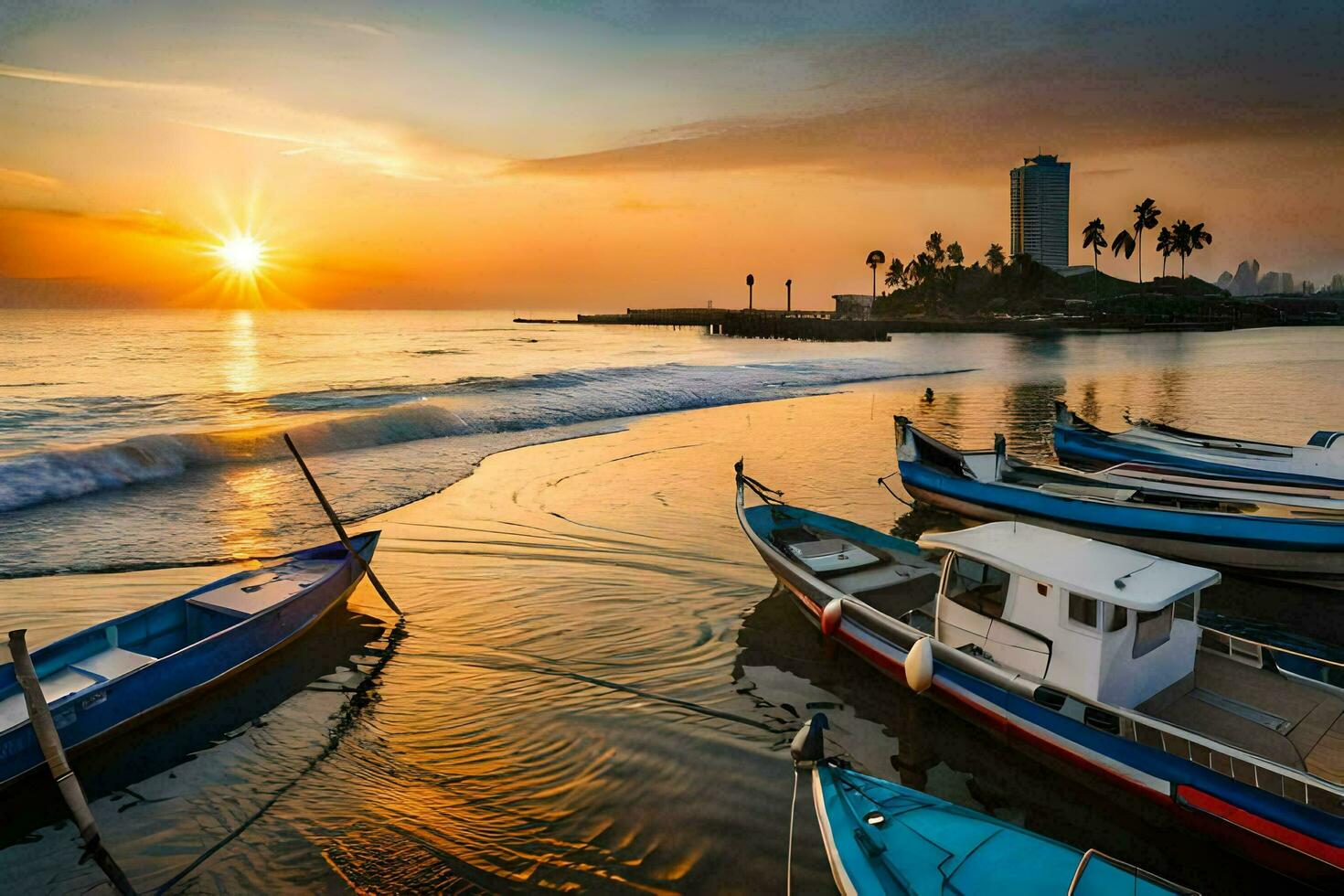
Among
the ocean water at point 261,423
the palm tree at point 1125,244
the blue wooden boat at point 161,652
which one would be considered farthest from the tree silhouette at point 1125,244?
the blue wooden boat at point 161,652

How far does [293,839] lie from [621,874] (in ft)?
11.6

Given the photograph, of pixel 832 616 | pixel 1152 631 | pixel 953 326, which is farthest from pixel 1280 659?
pixel 953 326

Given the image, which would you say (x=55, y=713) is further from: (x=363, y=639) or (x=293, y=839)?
(x=363, y=639)

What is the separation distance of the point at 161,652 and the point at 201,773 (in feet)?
9.90

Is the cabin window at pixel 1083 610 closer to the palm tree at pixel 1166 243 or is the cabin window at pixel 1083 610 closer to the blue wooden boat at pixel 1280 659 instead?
the blue wooden boat at pixel 1280 659

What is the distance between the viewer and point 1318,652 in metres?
11.7

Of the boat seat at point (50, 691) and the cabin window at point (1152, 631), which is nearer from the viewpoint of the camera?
the cabin window at point (1152, 631)

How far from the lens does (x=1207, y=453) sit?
2050cm

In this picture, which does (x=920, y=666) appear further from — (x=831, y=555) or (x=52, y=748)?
(x=52, y=748)

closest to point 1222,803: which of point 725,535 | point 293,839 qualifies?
point 293,839

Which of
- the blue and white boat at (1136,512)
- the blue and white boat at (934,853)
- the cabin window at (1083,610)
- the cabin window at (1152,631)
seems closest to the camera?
the blue and white boat at (934,853)

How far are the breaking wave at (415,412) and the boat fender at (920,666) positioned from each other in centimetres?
2558

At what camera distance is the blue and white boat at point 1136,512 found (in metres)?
14.0

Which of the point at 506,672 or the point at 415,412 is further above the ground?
the point at 415,412
